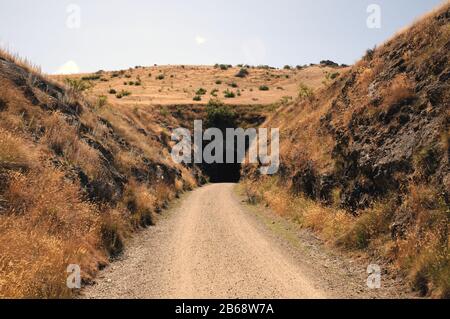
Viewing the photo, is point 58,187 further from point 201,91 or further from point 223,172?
point 201,91

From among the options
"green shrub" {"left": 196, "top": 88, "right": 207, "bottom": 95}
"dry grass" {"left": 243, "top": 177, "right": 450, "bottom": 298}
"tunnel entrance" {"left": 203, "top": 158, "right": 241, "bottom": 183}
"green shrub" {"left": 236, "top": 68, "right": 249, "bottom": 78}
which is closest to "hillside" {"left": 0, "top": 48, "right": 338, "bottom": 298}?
"dry grass" {"left": 243, "top": 177, "right": 450, "bottom": 298}

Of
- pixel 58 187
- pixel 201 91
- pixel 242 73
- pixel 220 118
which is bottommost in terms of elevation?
pixel 58 187

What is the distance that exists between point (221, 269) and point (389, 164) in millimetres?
6873

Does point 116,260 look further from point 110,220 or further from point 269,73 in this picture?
point 269,73

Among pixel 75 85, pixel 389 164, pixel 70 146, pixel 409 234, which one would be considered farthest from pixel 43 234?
pixel 75 85

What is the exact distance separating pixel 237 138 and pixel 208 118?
17.1ft

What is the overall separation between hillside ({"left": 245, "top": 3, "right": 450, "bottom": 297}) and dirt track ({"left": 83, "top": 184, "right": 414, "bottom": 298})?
1.34 metres

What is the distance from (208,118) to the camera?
52.1 m

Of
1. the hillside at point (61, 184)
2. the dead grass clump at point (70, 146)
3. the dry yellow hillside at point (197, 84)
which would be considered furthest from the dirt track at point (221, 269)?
the dry yellow hillside at point (197, 84)

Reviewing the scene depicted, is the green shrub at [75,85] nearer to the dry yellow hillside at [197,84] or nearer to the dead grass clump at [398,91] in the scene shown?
the dead grass clump at [398,91]

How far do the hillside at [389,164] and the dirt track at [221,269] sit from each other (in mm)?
1343

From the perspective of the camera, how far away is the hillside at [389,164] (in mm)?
9789

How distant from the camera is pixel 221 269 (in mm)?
Result: 10430
